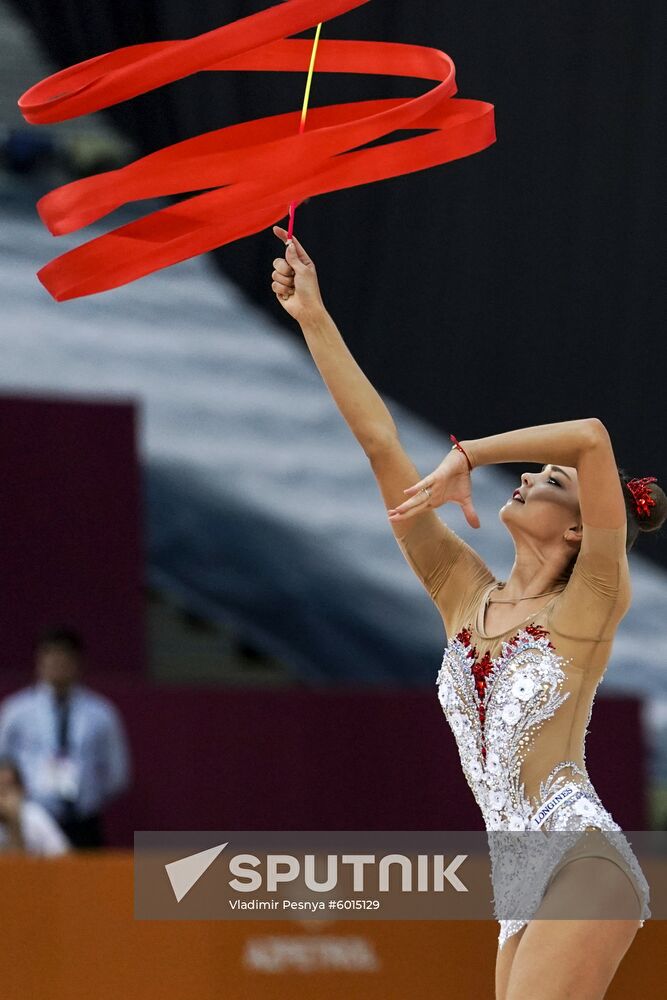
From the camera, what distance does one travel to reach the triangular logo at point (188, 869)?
4637 mm

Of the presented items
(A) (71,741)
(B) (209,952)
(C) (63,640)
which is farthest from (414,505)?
(A) (71,741)

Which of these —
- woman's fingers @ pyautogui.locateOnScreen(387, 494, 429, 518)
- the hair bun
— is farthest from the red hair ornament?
woman's fingers @ pyautogui.locateOnScreen(387, 494, 429, 518)

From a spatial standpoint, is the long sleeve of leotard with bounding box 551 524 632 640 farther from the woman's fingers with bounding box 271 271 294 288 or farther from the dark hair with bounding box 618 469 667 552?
the woman's fingers with bounding box 271 271 294 288

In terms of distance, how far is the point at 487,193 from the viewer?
7.50 m

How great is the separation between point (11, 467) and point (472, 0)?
10.0 ft

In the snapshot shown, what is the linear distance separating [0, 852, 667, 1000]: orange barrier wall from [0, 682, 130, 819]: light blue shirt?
6.30 feet

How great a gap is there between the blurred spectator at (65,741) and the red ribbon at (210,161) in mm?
3488

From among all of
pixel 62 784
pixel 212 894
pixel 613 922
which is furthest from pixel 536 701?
pixel 62 784

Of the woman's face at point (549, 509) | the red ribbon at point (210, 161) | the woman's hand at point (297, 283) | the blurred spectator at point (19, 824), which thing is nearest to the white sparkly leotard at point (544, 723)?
the woman's face at point (549, 509)

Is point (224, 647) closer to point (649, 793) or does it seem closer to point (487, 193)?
point (649, 793)

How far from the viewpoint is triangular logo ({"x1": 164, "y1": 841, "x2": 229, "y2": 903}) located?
464cm

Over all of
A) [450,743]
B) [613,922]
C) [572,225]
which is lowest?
[613,922]

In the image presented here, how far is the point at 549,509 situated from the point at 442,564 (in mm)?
287

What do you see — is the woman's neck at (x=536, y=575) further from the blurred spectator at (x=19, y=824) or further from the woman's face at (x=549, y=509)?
the blurred spectator at (x=19, y=824)
